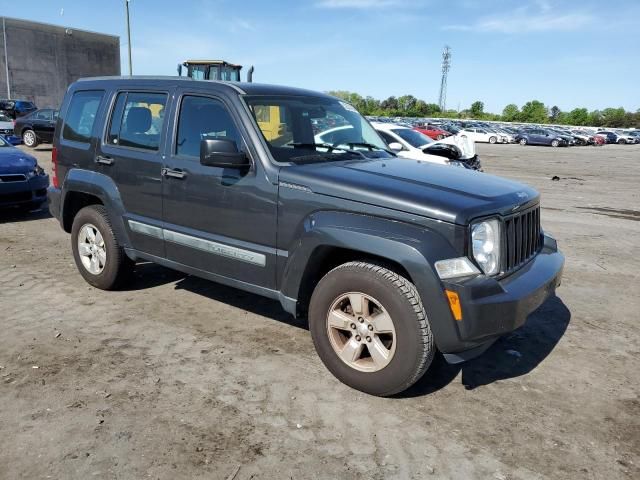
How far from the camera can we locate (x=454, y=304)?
3047 mm

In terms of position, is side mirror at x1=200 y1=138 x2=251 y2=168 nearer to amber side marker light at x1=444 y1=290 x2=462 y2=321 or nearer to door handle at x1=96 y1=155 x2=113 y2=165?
door handle at x1=96 y1=155 x2=113 y2=165

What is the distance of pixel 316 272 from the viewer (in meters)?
3.73

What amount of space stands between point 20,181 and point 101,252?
4.09 meters

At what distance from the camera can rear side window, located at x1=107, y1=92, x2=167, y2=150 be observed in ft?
14.9

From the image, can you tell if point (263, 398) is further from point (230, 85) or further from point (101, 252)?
point (101, 252)

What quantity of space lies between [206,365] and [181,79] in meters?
2.34

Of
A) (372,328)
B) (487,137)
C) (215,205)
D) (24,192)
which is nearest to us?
(372,328)

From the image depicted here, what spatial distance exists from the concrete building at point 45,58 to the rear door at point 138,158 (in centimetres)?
5565

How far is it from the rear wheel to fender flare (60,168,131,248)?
18.1m

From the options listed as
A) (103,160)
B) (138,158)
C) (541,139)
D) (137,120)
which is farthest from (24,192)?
(541,139)

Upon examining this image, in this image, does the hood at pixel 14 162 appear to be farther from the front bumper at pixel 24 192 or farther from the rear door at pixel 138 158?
the rear door at pixel 138 158

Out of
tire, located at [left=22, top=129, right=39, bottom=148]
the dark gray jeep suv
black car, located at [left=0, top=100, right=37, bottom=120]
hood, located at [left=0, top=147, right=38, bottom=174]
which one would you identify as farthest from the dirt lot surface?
black car, located at [left=0, top=100, right=37, bottom=120]

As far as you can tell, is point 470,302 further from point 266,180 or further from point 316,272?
point 266,180

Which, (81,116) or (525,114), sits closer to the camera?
(81,116)
